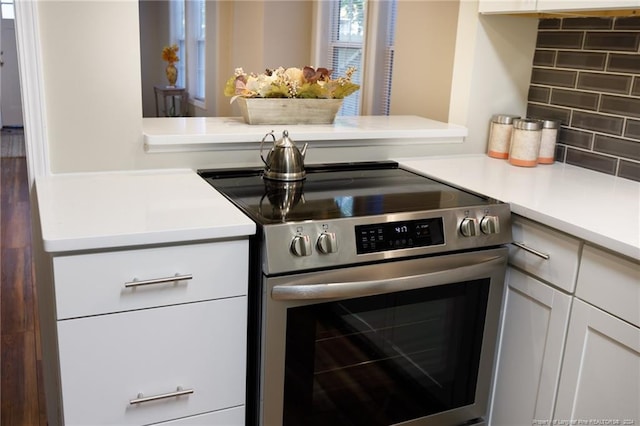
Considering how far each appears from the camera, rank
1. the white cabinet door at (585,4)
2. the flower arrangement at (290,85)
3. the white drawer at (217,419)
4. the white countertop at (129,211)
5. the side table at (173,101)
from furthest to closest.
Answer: the side table at (173,101) < the flower arrangement at (290,85) < the white cabinet door at (585,4) < the white drawer at (217,419) < the white countertop at (129,211)

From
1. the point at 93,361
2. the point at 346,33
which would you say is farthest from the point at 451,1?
the point at 93,361

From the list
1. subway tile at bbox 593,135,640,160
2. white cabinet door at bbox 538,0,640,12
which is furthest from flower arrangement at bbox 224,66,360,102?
subway tile at bbox 593,135,640,160

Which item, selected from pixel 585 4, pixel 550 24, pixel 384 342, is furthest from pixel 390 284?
pixel 550 24

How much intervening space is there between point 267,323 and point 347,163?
82 cm

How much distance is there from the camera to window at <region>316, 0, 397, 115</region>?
12.0 feet

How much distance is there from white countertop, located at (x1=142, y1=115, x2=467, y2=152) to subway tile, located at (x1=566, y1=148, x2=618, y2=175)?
1.31ft

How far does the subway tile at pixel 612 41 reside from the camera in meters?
1.98

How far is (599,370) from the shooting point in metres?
1.53

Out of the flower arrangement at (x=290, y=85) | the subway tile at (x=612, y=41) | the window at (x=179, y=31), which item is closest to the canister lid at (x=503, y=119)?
the subway tile at (x=612, y=41)

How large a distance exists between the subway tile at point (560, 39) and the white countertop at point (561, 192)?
0.43m

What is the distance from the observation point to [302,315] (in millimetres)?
1513

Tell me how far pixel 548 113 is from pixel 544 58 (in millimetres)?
207

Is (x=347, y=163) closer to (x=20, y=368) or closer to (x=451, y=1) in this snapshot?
(x=451, y=1)

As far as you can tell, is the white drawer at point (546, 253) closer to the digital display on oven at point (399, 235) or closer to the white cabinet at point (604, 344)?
the white cabinet at point (604, 344)
